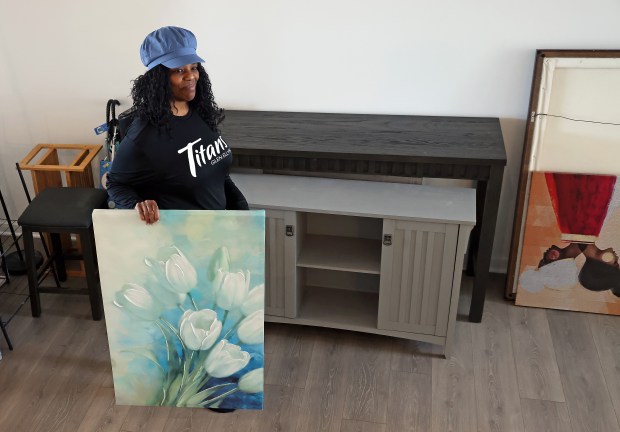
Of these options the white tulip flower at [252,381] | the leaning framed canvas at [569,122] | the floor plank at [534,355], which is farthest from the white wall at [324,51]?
the white tulip flower at [252,381]

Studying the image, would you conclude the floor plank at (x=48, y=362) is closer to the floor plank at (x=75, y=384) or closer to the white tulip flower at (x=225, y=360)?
the floor plank at (x=75, y=384)

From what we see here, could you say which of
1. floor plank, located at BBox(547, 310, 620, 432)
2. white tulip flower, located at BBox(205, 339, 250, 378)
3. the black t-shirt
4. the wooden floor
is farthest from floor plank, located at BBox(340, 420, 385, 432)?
the black t-shirt

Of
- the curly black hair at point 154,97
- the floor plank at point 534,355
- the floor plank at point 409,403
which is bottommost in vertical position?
the floor plank at point 409,403

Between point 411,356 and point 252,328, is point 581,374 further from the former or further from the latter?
point 252,328

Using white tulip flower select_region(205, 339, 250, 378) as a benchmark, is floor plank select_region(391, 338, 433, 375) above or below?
below

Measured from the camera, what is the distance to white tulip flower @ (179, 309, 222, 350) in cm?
229

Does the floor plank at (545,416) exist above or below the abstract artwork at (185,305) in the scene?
below

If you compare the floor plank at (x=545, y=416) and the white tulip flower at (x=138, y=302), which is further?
the floor plank at (x=545, y=416)

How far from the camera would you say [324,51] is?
3113mm

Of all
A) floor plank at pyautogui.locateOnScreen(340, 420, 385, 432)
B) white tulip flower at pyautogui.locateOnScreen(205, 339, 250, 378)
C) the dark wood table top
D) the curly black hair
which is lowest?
floor plank at pyautogui.locateOnScreen(340, 420, 385, 432)

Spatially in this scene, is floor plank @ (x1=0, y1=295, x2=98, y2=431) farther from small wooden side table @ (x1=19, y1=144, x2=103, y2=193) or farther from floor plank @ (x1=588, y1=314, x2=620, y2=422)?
floor plank @ (x1=588, y1=314, x2=620, y2=422)

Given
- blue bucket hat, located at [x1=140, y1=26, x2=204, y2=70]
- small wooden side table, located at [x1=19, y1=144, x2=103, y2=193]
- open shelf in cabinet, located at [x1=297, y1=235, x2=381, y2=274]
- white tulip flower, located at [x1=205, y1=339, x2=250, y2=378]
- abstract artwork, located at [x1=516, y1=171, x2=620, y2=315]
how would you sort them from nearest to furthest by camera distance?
blue bucket hat, located at [x1=140, y1=26, x2=204, y2=70]
white tulip flower, located at [x1=205, y1=339, x2=250, y2=378]
open shelf in cabinet, located at [x1=297, y1=235, x2=381, y2=274]
abstract artwork, located at [x1=516, y1=171, x2=620, y2=315]
small wooden side table, located at [x1=19, y1=144, x2=103, y2=193]

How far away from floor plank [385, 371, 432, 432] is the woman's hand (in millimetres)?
1187

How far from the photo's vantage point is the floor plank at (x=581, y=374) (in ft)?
8.33
